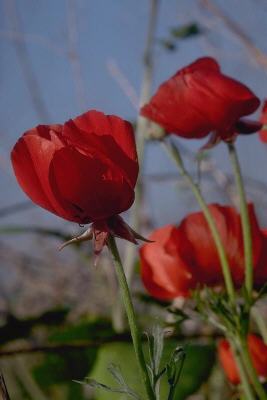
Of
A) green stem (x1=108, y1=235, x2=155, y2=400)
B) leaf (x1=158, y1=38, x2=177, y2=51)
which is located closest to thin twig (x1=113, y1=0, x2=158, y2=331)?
leaf (x1=158, y1=38, x2=177, y2=51)

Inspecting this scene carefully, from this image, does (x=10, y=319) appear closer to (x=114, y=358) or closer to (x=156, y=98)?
(x=114, y=358)

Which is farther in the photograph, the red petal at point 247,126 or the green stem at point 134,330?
the red petal at point 247,126

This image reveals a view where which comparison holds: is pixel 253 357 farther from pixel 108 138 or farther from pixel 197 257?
pixel 108 138

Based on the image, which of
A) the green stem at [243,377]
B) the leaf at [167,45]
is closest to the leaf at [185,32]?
the leaf at [167,45]

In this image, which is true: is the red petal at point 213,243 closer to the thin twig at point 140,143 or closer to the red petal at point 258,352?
the red petal at point 258,352

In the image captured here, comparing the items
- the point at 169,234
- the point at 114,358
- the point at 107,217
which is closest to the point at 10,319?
the point at 114,358

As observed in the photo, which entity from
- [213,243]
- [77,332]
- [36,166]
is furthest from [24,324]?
[36,166]
